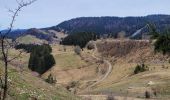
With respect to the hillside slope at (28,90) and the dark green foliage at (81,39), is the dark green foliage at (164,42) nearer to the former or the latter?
the hillside slope at (28,90)

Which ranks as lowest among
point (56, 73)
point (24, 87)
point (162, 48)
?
point (56, 73)

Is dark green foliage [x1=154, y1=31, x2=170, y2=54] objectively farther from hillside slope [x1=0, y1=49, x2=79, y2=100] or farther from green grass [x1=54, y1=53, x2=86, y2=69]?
green grass [x1=54, y1=53, x2=86, y2=69]

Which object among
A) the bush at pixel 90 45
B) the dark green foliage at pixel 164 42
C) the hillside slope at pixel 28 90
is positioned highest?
the dark green foliage at pixel 164 42

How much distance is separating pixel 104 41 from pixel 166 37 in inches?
4969

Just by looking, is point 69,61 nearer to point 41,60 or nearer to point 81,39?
point 41,60

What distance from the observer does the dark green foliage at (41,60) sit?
11968cm

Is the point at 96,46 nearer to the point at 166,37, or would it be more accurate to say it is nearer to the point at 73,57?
the point at 73,57

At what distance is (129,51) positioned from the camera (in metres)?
132

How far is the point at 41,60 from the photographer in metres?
122

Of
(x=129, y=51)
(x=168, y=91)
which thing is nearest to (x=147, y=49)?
(x=129, y=51)

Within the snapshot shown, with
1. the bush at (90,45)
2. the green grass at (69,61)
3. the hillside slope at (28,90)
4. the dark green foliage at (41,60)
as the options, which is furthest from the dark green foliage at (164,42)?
the bush at (90,45)


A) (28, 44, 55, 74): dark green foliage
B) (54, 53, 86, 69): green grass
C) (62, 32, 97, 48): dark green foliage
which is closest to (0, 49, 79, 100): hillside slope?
(28, 44, 55, 74): dark green foliage

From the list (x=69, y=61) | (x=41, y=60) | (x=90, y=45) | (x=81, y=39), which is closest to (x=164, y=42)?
(x=41, y=60)

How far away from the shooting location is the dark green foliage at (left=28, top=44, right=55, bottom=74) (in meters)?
120
